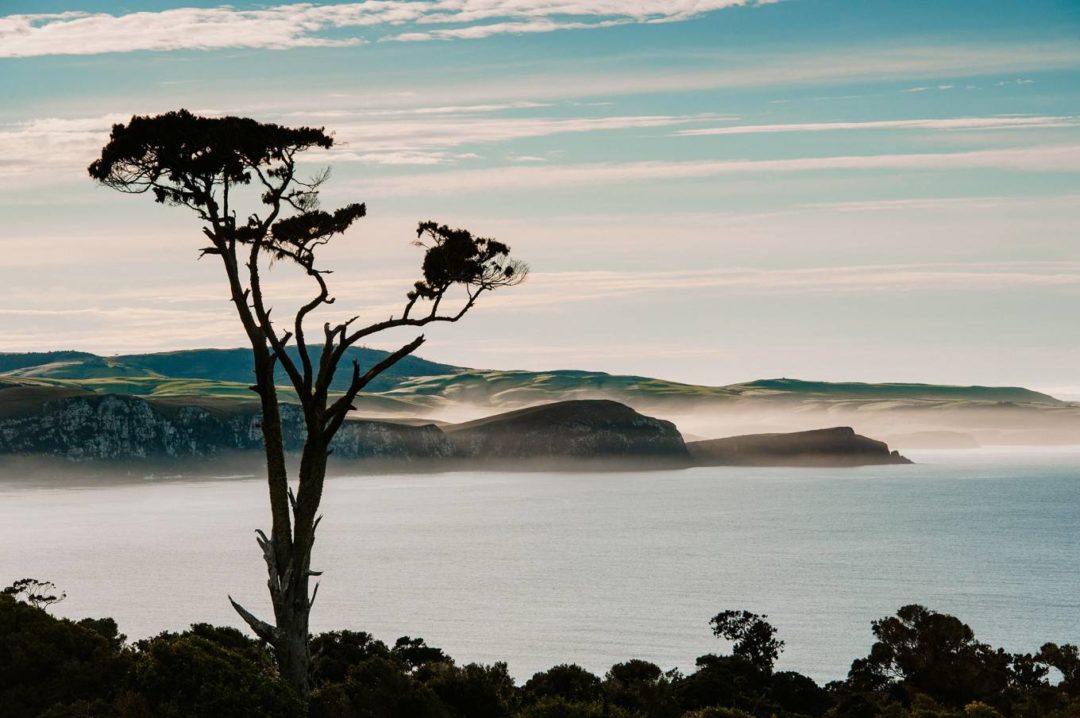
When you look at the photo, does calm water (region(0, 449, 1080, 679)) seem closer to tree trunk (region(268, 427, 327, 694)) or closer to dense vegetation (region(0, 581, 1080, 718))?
dense vegetation (region(0, 581, 1080, 718))

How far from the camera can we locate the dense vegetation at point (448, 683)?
28.4 m

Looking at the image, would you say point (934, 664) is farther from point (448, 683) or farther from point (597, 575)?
point (597, 575)

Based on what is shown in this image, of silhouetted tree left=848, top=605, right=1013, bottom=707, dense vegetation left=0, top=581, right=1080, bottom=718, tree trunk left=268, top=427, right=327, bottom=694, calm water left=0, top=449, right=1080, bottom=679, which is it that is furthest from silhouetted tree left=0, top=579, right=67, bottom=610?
silhouetted tree left=848, top=605, right=1013, bottom=707

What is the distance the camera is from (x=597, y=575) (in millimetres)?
120625

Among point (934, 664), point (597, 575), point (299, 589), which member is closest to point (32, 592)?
point (597, 575)

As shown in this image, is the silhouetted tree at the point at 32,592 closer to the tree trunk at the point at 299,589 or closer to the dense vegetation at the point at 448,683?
the dense vegetation at the point at 448,683

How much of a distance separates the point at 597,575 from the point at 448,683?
290 ft

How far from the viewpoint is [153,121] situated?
30.2 meters

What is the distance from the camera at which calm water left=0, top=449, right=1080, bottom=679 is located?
273 ft

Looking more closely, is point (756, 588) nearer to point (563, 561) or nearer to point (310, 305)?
point (563, 561)

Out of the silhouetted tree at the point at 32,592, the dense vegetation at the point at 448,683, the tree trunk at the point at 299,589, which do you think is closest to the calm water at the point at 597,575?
the silhouetted tree at the point at 32,592

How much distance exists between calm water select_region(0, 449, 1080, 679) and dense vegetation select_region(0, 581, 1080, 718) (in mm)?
24097

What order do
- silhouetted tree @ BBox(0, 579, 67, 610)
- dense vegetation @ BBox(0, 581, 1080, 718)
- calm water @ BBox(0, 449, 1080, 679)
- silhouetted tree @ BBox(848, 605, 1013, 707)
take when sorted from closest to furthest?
dense vegetation @ BBox(0, 581, 1080, 718)
silhouetted tree @ BBox(848, 605, 1013, 707)
silhouetted tree @ BBox(0, 579, 67, 610)
calm water @ BBox(0, 449, 1080, 679)

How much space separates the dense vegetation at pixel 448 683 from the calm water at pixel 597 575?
79.1 ft
